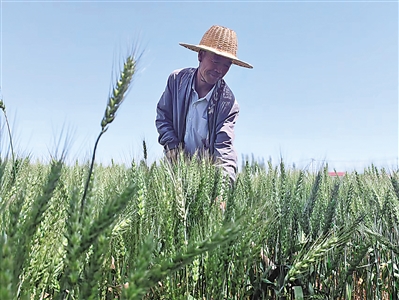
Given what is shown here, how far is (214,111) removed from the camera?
375 centimetres

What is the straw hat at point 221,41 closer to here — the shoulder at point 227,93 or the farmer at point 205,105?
the farmer at point 205,105

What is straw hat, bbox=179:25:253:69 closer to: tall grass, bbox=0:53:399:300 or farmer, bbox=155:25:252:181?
farmer, bbox=155:25:252:181

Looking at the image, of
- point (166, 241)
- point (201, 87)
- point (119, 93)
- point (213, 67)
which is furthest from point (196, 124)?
point (119, 93)

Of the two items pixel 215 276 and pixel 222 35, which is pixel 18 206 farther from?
pixel 222 35

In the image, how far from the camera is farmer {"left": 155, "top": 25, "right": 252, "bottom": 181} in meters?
3.56

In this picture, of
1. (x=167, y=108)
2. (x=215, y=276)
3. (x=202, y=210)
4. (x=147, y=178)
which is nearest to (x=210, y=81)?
(x=167, y=108)

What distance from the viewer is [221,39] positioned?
11.9 ft

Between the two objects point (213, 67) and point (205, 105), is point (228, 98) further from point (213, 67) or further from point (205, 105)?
point (213, 67)

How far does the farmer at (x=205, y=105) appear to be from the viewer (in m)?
3.56

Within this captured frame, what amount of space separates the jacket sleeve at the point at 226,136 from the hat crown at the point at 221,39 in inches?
21.3

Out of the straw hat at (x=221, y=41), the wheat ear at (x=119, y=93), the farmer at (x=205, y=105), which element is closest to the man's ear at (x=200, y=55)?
the farmer at (x=205, y=105)

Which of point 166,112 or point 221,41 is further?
point 166,112

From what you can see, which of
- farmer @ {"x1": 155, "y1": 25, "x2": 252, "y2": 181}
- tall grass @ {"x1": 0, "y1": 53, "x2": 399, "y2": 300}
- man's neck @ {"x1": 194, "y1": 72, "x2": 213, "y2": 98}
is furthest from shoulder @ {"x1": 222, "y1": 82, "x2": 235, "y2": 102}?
tall grass @ {"x1": 0, "y1": 53, "x2": 399, "y2": 300}

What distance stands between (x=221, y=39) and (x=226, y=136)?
956mm
